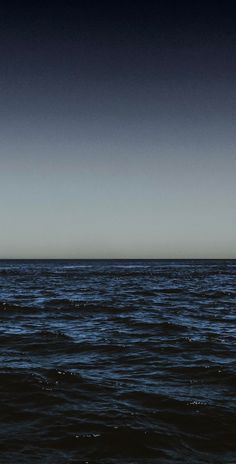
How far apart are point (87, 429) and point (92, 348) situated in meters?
5.68

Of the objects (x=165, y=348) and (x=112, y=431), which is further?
(x=165, y=348)

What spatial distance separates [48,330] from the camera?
14.9 m

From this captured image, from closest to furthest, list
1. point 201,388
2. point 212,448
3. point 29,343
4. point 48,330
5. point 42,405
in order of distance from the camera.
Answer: point 212,448 → point 42,405 → point 201,388 → point 29,343 → point 48,330

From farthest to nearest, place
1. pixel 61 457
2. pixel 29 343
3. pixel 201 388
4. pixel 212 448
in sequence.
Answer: pixel 29 343 < pixel 201 388 < pixel 212 448 < pixel 61 457

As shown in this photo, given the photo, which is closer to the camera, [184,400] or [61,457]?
[61,457]

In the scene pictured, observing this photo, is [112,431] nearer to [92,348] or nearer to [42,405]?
[42,405]

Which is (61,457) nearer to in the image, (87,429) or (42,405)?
(87,429)

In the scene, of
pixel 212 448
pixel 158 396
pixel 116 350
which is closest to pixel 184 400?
pixel 158 396

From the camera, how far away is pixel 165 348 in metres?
12.3

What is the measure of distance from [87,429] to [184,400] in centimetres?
235

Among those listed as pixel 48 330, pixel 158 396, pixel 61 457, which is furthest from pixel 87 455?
pixel 48 330

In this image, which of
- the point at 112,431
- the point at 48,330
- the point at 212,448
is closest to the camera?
the point at 212,448

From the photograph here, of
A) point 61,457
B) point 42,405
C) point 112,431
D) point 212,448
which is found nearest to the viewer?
point 61,457

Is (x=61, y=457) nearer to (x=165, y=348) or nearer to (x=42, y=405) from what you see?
(x=42, y=405)
